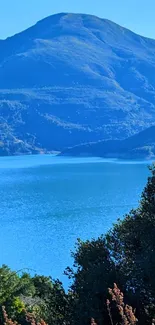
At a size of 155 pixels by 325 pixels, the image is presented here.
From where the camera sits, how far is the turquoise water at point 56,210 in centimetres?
4372

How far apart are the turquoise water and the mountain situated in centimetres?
5281

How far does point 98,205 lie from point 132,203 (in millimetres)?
4663

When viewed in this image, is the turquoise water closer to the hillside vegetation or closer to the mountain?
the hillside vegetation

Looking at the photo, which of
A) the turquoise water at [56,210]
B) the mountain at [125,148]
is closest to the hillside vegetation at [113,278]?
the turquoise water at [56,210]

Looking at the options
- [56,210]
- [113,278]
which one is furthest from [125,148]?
[113,278]

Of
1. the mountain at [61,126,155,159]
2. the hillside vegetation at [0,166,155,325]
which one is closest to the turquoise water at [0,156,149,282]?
the hillside vegetation at [0,166,155,325]

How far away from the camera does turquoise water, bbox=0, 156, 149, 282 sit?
143ft

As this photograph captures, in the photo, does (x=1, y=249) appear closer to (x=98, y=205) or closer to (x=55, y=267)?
(x=55, y=267)

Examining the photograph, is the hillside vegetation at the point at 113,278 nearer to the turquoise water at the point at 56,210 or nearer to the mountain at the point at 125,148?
the turquoise water at the point at 56,210

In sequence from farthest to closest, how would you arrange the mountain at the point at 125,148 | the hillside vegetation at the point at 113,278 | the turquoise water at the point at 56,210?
the mountain at the point at 125,148, the turquoise water at the point at 56,210, the hillside vegetation at the point at 113,278

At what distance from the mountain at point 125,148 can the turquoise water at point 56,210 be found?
52.8m

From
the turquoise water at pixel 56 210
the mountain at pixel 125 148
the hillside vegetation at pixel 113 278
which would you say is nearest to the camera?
the hillside vegetation at pixel 113 278

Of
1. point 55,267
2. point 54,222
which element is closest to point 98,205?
point 54,222

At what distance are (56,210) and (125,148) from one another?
112 metres
